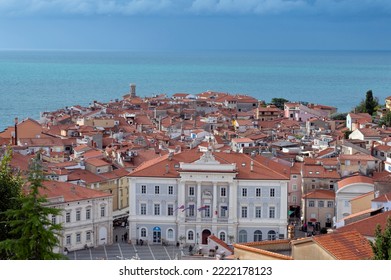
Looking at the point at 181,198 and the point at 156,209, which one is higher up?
the point at 181,198

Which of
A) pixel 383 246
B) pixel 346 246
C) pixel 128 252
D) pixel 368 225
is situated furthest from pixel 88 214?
pixel 383 246

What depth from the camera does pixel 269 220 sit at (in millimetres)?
16516

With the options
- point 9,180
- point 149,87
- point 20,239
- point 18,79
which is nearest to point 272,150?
point 9,180

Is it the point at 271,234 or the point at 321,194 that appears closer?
the point at 271,234

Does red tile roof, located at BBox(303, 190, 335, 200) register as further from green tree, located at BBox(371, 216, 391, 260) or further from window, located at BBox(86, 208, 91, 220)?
green tree, located at BBox(371, 216, 391, 260)

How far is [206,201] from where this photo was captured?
1664 cm

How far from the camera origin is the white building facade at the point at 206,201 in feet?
53.9

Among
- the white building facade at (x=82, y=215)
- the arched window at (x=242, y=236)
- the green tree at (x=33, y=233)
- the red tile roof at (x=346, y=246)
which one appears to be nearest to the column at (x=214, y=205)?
the arched window at (x=242, y=236)

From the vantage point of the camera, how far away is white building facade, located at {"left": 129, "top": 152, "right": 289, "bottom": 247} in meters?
16.4

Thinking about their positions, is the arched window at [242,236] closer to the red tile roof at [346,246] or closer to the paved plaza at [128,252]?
the paved plaza at [128,252]

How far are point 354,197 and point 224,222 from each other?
9.63ft

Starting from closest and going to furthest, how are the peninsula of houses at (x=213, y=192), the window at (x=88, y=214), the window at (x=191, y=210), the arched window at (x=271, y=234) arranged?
1. the peninsula of houses at (x=213, y=192)
2. the window at (x=88, y=214)
3. the arched window at (x=271, y=234)
4. the window at (x=191, y=210)

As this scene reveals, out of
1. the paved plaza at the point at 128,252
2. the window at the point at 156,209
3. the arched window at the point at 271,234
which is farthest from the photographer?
the window at the point at 156,209

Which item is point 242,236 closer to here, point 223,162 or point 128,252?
point 223,162
